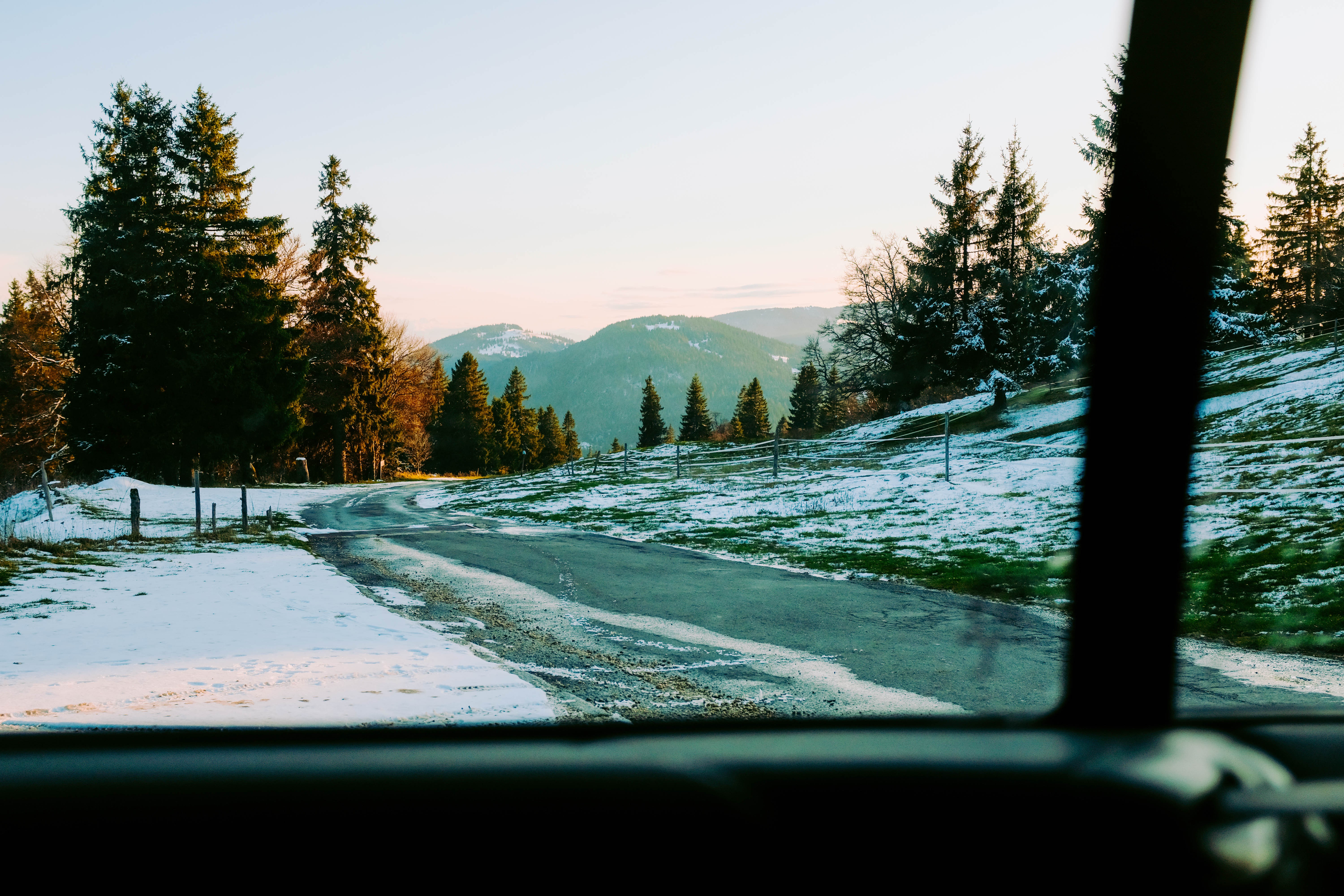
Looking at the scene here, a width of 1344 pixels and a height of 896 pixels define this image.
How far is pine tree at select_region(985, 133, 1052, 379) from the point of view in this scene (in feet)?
121

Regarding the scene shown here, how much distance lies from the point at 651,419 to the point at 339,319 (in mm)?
52076

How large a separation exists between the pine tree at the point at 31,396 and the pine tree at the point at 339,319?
12.2 metres

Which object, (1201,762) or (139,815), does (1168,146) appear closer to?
(1201,762)

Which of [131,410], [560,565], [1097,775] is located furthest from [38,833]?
[131,410]

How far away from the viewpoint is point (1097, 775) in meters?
1.41

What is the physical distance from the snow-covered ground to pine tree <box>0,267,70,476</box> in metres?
33.7

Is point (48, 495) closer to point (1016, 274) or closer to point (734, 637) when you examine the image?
point (734, 637)

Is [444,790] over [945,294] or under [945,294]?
under

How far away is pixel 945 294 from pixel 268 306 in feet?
99.2

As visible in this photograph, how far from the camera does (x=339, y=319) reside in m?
51.0

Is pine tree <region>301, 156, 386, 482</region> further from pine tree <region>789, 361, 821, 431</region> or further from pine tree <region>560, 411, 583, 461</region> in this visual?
pine tree <region>560, 411, 583, 461</region>

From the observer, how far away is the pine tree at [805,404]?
7662 cm

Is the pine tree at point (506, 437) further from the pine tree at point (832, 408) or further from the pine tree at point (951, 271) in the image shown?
the pine tree at point (951, 271)

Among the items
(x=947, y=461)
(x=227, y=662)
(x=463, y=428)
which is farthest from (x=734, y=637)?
(x=463, y=428)
